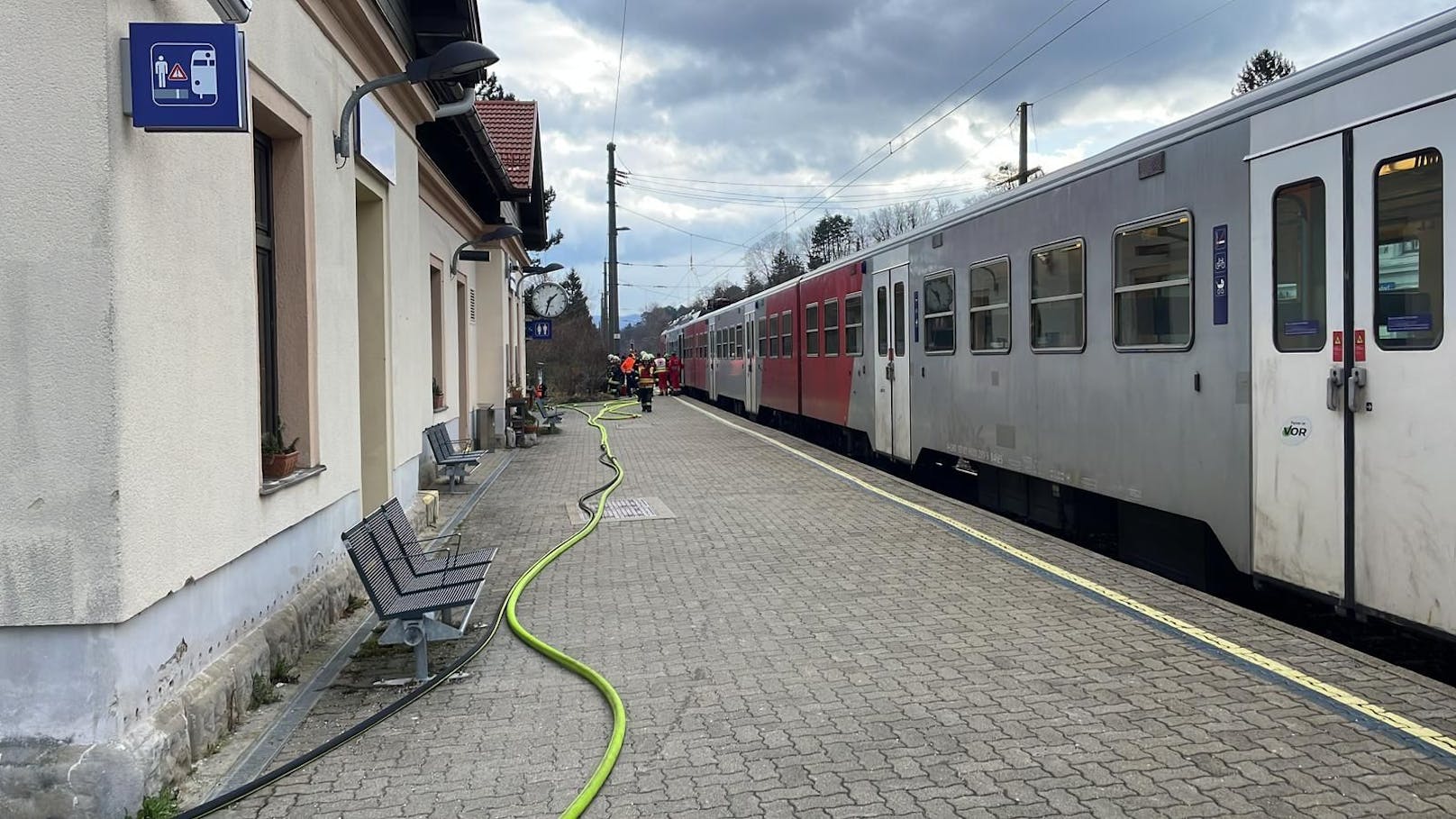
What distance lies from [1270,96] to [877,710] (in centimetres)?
396

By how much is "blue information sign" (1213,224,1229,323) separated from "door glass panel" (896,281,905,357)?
20.7ft

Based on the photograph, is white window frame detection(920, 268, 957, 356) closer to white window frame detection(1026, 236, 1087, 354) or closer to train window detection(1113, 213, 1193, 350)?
white window frame detection(1026, 236, 1087, 354)

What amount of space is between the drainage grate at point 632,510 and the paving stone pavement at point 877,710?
2.48 meters

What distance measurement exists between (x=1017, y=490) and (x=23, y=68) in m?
8.45

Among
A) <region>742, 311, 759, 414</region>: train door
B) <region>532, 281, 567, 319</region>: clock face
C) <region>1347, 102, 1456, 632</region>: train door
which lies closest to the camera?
<region>1347, 102, 1456, 632</region>: train door

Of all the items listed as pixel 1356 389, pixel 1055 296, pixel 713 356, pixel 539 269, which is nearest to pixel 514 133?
pixel 539 269

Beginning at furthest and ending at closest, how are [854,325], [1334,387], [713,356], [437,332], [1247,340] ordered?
1. [713,356]
2. [854,325]
3. [437,332]
4. [1247,340]
5. [1334,387]

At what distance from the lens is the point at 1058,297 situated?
28.4 feet

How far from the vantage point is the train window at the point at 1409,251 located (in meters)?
4.84

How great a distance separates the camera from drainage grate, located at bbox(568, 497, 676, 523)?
428 inches

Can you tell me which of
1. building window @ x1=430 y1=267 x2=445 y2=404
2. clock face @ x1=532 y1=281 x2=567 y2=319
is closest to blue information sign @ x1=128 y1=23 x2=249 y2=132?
building window @ x1=430 y1=267 x2=445 y2=404

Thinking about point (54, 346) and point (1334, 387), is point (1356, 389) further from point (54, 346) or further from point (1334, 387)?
point (54, 346)

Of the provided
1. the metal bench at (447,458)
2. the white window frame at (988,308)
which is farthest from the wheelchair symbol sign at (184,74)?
the metal bench at (447,458)

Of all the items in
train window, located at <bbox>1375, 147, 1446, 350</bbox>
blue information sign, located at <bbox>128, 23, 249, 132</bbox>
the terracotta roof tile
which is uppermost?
the terracotta roof tile
